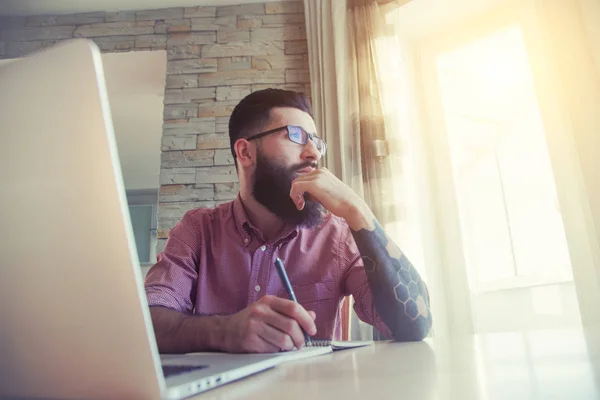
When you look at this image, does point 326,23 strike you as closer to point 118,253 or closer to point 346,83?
point 346,83

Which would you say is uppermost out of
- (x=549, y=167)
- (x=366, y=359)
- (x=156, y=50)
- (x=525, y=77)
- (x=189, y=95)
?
(x=156, y=50)

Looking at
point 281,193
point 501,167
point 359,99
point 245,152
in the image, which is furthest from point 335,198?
point 501,167

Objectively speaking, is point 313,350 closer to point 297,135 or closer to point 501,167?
point 297,135

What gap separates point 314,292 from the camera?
1.15 meters

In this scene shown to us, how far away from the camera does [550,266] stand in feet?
5.61

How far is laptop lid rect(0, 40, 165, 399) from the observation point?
24cm

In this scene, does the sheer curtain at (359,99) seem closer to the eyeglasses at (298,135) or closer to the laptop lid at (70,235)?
the eyeglasses at (298,135)

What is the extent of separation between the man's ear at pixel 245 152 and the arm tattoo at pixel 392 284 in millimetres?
613

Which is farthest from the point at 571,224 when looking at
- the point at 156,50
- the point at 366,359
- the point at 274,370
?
the point at 156,50

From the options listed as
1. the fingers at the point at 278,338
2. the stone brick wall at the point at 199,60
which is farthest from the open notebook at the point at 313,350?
the stone brick wall at the point at 199,60

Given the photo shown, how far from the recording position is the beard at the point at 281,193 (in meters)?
1.28

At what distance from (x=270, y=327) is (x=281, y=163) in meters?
0.84

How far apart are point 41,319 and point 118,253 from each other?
8 cm

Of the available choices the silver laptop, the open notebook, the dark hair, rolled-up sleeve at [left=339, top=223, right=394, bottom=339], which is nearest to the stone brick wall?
the dark hair
